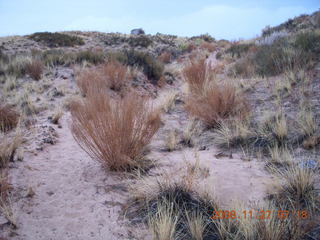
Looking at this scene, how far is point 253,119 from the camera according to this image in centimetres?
431

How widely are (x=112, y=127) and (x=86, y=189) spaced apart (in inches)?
30.1

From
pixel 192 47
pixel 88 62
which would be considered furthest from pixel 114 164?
pixel 192 47

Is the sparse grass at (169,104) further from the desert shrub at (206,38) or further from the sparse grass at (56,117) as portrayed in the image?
the desert shrub at (206,38)

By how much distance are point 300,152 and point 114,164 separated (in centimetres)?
242

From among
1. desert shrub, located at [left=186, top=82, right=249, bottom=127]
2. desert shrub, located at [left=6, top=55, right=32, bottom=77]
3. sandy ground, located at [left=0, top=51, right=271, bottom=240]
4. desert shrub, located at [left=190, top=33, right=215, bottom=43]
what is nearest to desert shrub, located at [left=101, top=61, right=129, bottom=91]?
desert shrub, located at [left=186, top=82, right=249, bottom=127]

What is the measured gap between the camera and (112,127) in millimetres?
2793

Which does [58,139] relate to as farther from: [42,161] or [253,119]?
[253,119]

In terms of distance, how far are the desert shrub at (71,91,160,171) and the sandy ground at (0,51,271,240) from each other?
233 mm

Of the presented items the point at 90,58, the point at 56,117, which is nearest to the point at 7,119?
the point at 56,117

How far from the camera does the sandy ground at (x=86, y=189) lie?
2061 millimetres

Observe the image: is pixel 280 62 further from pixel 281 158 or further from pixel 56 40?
pixel 56 40

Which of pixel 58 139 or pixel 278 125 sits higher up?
pixel 278 125

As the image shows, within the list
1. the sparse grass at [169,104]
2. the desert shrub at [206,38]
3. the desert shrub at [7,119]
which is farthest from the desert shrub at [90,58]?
the desert shrub at [206,38]

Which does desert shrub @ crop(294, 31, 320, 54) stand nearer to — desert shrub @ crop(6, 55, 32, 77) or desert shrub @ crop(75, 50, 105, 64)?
desert shrub @ crop(75, 50, 105, 64)
